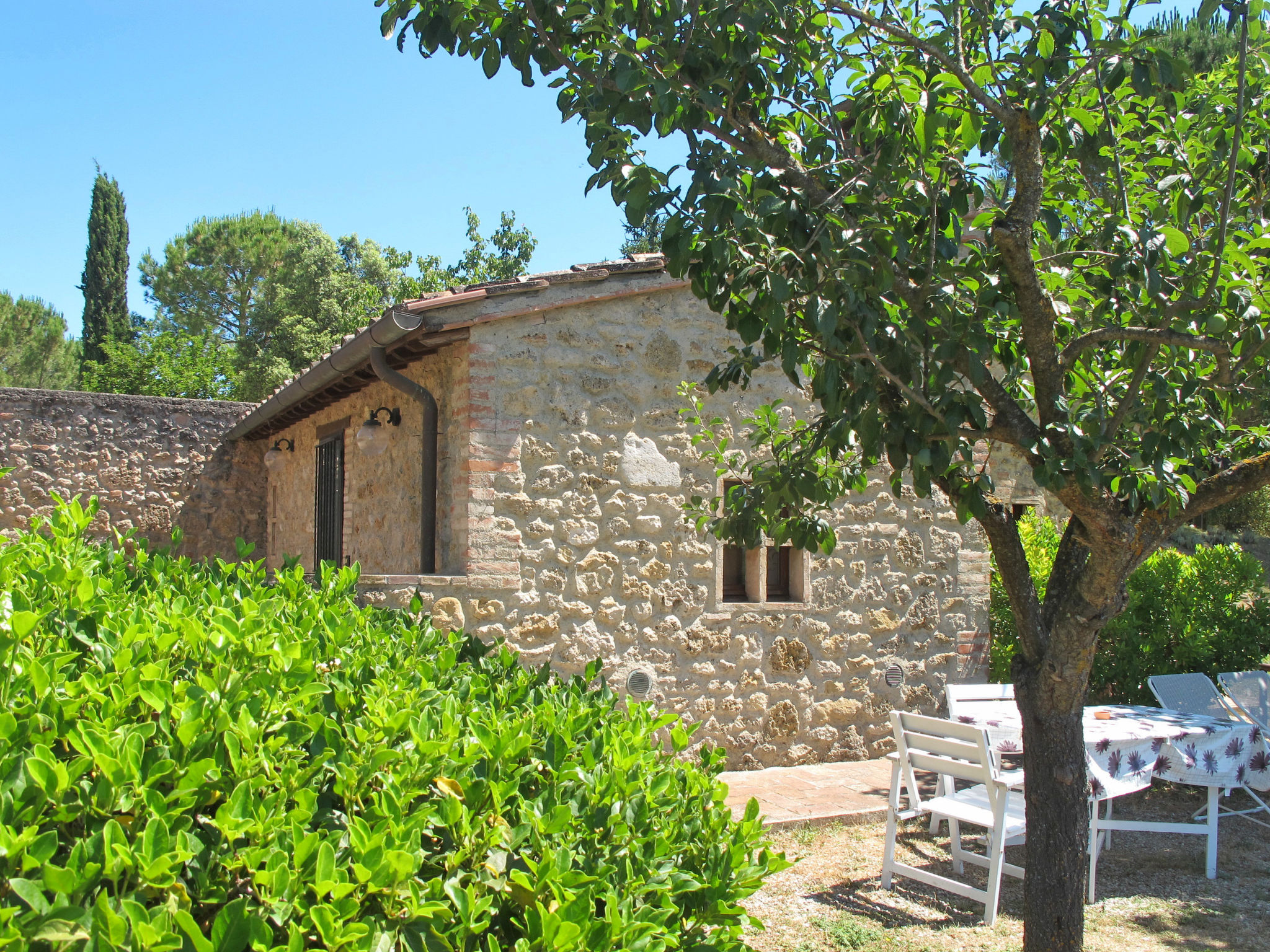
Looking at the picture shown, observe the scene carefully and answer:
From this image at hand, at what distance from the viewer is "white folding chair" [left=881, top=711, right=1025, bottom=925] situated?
4.27 metres

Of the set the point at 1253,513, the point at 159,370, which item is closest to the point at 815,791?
the point at 1253,513

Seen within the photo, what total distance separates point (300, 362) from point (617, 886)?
84.2ft

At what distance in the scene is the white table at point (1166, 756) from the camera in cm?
480

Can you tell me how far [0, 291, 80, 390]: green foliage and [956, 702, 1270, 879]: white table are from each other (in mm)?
27963

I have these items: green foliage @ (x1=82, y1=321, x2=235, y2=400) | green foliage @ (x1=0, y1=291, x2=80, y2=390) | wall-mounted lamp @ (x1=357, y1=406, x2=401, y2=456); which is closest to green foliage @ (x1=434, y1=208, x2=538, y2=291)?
green foliage @ (x1=82, y1=321, x2=235, y2=400)

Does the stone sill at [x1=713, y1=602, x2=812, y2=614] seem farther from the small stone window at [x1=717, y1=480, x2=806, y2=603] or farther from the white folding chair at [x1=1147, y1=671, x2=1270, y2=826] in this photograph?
the white folding chair at [x1=1147, y1=671, x2=1270, y2=826]

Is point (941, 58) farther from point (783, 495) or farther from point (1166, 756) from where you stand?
point (1166, 756)

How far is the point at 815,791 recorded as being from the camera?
5.89 metres


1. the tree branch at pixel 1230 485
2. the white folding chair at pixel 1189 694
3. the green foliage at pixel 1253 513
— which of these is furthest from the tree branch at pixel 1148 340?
the green foliage at pixel 1253 513

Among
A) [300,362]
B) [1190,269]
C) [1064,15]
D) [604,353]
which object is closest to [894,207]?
[1064,15]

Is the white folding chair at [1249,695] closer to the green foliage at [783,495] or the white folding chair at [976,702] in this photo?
the white folding chair at [976,702]

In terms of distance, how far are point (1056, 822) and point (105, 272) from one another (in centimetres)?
2799

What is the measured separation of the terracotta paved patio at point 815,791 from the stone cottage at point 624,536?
0.53ft

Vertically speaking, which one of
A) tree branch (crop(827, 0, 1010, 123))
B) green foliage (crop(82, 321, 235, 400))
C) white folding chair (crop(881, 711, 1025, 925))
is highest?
green foliage (crop(82, 321, 235, 400))
